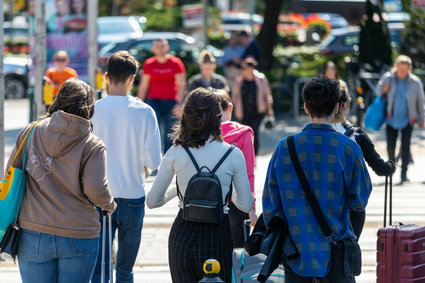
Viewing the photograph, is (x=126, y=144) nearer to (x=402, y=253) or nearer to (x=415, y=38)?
(x=402, y=253)

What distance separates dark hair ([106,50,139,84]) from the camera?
21.5 feet

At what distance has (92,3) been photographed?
16.1 metres

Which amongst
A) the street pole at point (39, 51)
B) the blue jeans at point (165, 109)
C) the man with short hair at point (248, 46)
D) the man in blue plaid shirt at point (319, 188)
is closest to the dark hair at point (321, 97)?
the man in blue plaid shirt at point (319, 188)

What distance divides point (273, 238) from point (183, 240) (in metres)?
0.66

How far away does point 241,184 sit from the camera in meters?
5.67

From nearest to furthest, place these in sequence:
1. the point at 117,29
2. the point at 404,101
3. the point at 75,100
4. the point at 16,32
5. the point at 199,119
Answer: the point at 75,100, the point at 199,119, the point at 404,101, the point at 117,29, the point at 16,32

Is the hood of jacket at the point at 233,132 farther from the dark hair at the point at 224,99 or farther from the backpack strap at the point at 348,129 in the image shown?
the backpack strap at the point at 348,129

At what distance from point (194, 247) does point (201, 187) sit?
1.12ft

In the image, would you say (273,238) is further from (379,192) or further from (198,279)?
(379,192)

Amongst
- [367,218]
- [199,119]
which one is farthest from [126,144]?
[367,218]

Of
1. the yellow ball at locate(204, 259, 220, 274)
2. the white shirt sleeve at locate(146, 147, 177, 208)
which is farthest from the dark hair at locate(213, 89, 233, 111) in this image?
the yellow ball at locate(204, 259, 220, 274)

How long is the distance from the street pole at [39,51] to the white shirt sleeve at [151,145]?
6.47 metres

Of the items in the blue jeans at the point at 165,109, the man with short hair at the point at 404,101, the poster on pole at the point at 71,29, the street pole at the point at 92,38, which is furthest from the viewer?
the poster on pole at the point at 71,29

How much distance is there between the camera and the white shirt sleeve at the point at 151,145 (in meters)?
6.53
